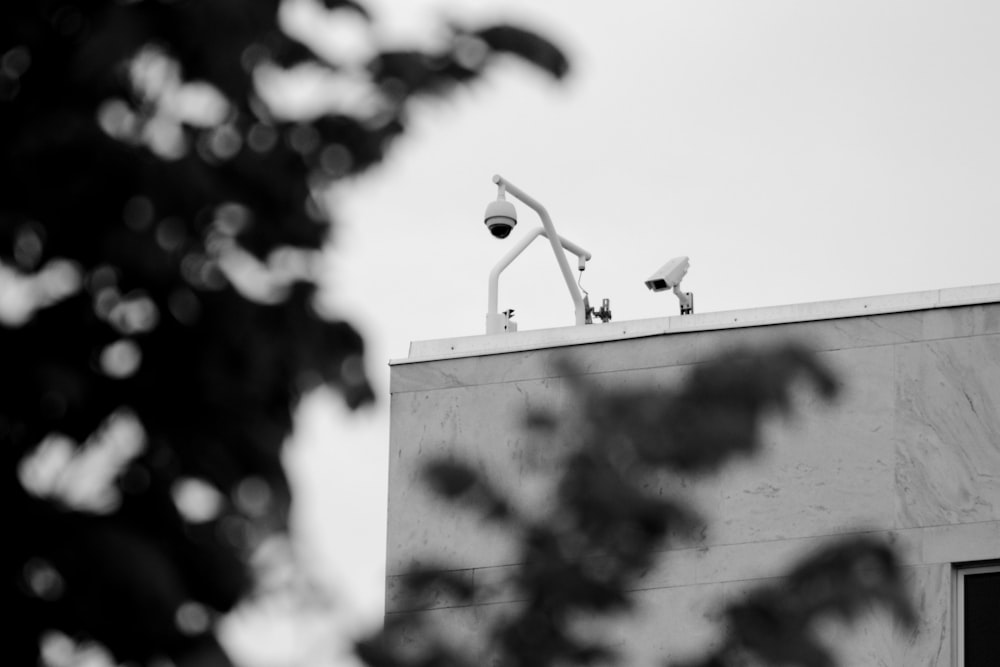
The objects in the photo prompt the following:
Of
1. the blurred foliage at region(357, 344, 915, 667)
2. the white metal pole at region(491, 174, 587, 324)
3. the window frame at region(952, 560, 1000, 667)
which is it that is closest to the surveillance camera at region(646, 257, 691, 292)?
the white metal pole at region(491, 174, 587, 324)

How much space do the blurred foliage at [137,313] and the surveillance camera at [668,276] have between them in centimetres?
927

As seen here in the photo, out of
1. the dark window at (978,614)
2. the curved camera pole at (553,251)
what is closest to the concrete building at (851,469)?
the dark window at (978,614)

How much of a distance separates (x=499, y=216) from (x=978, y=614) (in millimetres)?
4839

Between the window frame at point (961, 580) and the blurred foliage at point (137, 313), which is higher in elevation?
the blurred foliage at point (137, 313)

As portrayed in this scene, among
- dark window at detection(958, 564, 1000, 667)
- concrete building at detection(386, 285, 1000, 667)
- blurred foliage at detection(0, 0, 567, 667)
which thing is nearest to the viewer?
blurred foliage at detection(0, 0, 567, 667)

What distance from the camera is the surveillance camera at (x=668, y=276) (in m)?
12.6

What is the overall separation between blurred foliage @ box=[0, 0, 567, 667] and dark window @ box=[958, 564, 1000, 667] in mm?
6870

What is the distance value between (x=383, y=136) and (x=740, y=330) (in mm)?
7181

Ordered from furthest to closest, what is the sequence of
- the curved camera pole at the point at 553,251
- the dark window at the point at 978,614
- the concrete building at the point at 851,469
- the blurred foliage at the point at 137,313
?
the curved camera pole at the point at 553,251
the concrete building at the point at 851,469
the dark window at the point at 978,614
the blurred foliage at the point at 137,313

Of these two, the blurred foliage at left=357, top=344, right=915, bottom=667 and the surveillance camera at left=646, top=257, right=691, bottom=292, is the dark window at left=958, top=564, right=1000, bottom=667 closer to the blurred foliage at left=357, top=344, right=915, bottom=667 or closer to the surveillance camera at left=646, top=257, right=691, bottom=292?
the surveillance camera at left=646, top=257, right=691, bottom=292

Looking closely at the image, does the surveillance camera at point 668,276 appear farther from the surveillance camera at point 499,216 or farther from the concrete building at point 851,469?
the concrete building at point 851,469

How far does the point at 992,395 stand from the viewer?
9930 mm

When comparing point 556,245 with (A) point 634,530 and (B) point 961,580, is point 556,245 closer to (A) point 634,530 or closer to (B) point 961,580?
(B) point 961,580

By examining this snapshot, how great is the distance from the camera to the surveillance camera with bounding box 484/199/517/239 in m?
13.1
